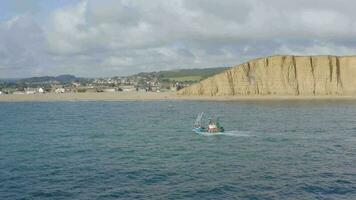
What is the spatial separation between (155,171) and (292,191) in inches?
463

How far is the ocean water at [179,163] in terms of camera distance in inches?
1405

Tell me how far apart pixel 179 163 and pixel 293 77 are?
442 feet

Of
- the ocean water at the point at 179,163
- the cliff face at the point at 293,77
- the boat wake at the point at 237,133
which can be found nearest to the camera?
the ocean water at the point at 179,163

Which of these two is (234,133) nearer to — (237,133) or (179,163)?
(237,133)

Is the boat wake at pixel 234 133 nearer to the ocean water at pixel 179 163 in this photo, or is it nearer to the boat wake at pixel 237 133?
the boat wake at pixel 237 133

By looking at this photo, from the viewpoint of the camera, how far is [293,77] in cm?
17450

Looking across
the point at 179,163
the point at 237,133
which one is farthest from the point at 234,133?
the point at 179,163

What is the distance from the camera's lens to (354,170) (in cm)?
4259

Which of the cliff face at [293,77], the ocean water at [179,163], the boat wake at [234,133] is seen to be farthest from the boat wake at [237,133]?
the cliff face at [293,77]

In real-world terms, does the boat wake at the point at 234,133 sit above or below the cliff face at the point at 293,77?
below

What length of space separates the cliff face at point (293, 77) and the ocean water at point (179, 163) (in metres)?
96.2

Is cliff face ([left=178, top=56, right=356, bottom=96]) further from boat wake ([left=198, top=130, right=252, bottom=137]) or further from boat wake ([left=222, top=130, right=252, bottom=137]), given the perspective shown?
boat wake ([left=198, top=130, right=252, bottom=137])

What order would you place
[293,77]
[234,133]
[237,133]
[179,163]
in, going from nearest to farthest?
[179,163] → [237,133] → [234,133] → [293,77]

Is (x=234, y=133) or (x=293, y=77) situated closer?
(x=234, y=133)
